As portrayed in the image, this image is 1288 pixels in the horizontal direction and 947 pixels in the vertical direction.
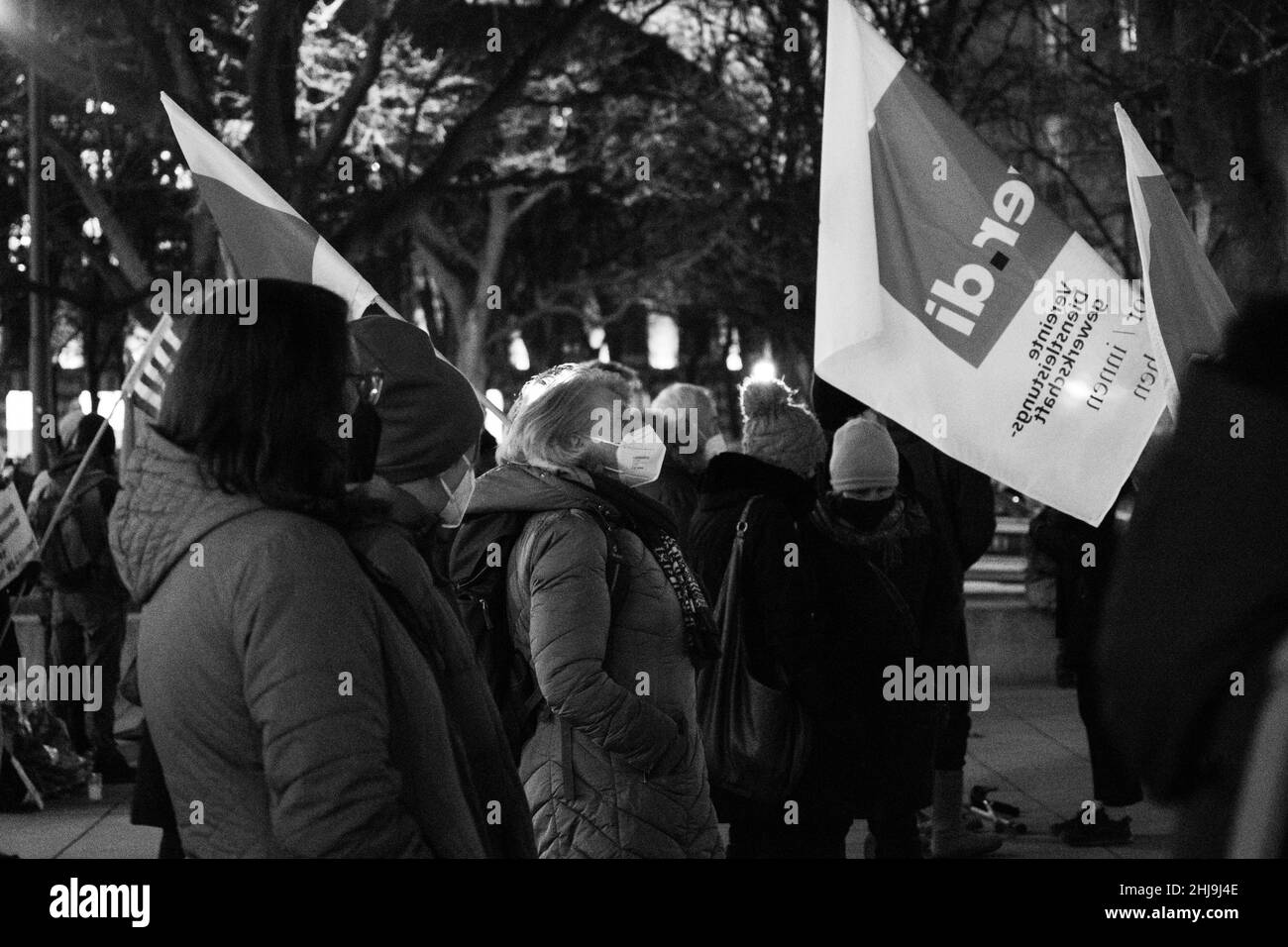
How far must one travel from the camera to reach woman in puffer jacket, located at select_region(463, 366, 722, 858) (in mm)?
4012

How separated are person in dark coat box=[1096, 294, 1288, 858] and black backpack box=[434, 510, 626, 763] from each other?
249 cm

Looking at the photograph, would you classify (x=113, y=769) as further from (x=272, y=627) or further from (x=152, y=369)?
(x=272, y=627)

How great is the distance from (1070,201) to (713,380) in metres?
14.5

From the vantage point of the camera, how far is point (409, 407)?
339cm

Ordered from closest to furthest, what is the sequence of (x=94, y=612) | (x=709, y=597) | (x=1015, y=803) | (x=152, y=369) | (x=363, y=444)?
(x=363, y=444) < (x=709, y=597) < (x=152, y=369) < (x=1015, y=803) < (x=94, y=612)

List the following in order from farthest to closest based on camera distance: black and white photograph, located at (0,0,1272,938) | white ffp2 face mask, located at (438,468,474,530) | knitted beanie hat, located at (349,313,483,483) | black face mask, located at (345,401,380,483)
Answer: white ffp2 face mask, located at (438,468,474,530) < knitted beanie hat, located at (349,313,483,483) < black face mask, located at (345,401,380,483) < black and white photograph, located at (0,0,1272,938)

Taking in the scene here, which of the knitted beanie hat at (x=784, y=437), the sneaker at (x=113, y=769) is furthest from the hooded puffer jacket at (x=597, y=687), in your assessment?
the sneaker at (x=113, y=769)

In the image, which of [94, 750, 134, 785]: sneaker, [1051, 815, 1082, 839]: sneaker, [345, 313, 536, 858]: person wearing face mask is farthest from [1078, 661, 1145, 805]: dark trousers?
[94, 750, 134, 785]: sneaker

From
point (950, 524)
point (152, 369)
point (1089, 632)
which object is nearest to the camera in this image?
point (152, 369)

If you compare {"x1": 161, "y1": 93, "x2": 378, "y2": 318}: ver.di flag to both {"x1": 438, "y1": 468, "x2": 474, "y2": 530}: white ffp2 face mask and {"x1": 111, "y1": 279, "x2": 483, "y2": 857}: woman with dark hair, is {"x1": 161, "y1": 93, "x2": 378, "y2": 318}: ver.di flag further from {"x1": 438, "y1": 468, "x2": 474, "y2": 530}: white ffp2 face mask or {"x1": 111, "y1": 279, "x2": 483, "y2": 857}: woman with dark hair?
{"x1": 111, "y1": 279, "x2": 483, "y2": 857}: woman with dark hair

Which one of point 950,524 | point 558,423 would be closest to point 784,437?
point 558,423

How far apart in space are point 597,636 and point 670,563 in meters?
0.36
